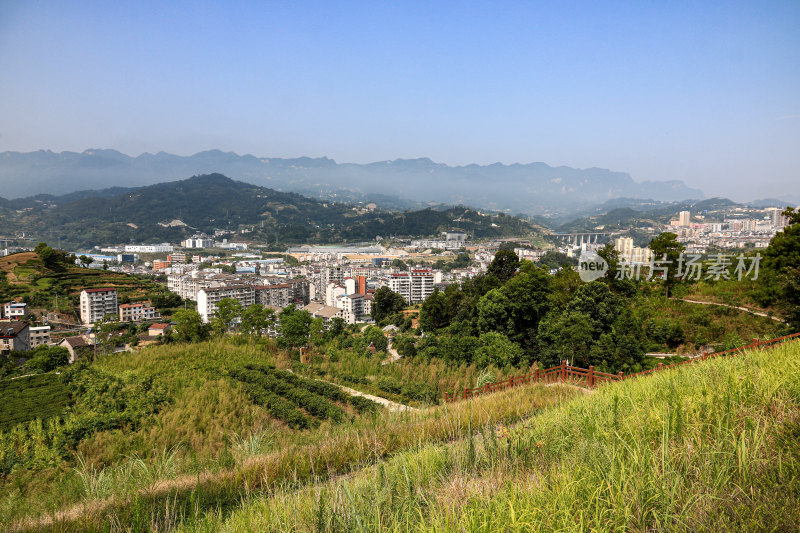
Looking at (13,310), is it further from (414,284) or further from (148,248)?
(148,248)

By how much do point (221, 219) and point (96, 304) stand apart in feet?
233

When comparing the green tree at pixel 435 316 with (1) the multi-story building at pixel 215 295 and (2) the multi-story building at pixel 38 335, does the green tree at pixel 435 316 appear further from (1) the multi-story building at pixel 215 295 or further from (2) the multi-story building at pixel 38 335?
(1) the multi-story building at pixel 215 295

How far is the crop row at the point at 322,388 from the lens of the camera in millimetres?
6644

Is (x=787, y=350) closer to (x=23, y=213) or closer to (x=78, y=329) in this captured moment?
(x=78, y=329)

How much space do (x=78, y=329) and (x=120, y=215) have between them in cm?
7426

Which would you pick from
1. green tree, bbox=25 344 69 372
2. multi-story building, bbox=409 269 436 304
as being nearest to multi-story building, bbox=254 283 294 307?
multi-story building, bbox=409 269 436 304

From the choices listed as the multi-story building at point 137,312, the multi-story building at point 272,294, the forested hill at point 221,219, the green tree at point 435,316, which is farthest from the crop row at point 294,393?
the forested hill at point 221,219

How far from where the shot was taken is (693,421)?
5.42ft

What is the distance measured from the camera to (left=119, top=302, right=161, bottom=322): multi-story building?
1016 inches

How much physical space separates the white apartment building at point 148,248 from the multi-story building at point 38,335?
47069mm

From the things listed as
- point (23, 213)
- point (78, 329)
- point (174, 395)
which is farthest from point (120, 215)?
point (174, 395)

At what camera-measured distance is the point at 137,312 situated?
86.3 feet

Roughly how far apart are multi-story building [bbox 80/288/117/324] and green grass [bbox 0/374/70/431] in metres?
18.7

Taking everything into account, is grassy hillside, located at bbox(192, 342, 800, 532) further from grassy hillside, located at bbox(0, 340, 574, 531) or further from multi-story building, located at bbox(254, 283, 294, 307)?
multi-story building, located at bbox(254, 283, 294, 307)
